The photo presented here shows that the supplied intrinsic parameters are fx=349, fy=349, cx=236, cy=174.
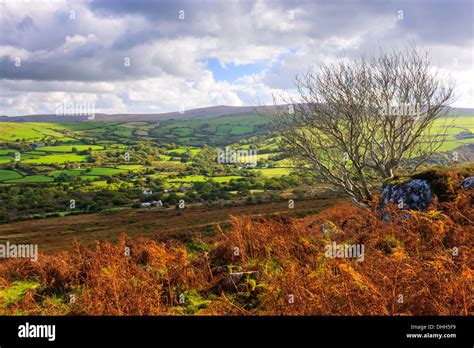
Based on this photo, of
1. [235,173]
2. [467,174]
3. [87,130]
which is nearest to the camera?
[467,174]

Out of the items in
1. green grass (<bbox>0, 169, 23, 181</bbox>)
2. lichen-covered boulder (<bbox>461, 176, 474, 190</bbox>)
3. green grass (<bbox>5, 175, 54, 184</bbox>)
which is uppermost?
lichen-covered boulder (<bbox>461, 176, 474, 190</bbox>)

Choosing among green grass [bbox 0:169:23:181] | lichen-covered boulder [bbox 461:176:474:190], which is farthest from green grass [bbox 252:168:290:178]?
lichen-covered boulder [bbox 461:176:474:190]

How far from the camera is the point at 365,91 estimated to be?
1405cm

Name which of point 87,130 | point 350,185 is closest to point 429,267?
point 350,185

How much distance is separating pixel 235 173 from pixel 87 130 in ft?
271

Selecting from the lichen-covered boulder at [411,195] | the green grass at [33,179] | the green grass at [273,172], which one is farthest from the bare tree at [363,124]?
the green grass at [33,179]

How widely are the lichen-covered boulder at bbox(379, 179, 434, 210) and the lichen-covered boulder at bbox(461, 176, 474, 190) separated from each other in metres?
0.90

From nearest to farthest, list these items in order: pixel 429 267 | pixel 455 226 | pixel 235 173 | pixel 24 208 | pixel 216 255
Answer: pixel 429 267 → pixel 455 226 → pixel 216 255 → pixel 24 208 → pixel 235 173

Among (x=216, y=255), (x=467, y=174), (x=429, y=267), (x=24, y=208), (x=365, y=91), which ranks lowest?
(x=24, y=208)

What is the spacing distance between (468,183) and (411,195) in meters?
1.44

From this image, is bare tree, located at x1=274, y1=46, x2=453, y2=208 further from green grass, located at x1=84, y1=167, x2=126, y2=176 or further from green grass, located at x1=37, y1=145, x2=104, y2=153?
green grass, located at x1=37, y1=145, x2=104, y2=153

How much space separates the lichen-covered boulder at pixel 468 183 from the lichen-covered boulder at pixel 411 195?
2.94ft

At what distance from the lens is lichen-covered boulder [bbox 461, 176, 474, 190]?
367 inches
